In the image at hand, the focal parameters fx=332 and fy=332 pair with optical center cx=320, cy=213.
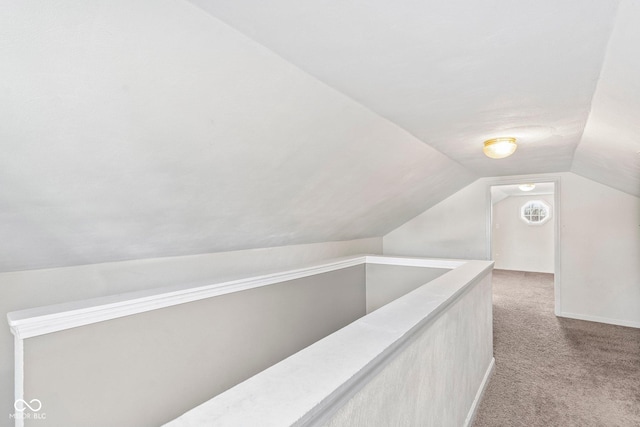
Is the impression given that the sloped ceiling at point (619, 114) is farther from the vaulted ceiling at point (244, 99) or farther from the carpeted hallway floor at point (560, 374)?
the carpeted hallway floor at point (560, 374)

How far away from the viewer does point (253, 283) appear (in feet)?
8.15

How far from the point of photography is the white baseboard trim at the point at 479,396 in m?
2.07

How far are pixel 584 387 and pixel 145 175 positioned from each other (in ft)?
11.2

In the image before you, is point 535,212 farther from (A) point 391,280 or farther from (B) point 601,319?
(A) point 391,280

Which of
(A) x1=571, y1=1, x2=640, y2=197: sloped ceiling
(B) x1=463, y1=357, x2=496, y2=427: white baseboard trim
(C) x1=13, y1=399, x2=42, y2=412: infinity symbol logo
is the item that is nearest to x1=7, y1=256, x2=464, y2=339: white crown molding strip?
(C) x1=13, y1=399, x2=42, y2=412: infinity symbol logo

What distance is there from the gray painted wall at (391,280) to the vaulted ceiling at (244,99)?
142cm

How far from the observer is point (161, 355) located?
1.93 metres

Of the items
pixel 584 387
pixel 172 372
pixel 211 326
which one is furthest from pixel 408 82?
pixel 584 387

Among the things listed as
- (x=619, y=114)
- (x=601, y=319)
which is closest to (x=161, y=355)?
(x=619, y=114)

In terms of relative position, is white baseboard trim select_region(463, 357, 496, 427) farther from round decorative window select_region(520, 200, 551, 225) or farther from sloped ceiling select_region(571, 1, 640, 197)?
round decorative window select_region(520, 200, 551, 225)

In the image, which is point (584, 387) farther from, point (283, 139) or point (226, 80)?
point (226, 80)

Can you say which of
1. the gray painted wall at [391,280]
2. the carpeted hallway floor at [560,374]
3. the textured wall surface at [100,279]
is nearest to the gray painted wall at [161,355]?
the textured wall surface at [100,279]

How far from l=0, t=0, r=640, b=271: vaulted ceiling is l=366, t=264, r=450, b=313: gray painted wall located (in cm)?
142

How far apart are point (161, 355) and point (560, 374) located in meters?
3.10
